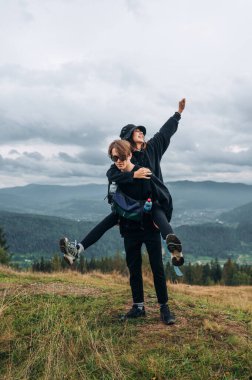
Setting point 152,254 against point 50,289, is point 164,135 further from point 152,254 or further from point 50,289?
point 50,289

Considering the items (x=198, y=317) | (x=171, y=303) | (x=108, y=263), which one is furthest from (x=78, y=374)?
(x=108, y=263)

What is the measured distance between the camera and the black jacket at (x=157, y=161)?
494 centimetres

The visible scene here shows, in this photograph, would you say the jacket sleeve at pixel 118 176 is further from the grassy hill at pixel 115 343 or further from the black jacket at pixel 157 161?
the grassy hill at pixel 115 343

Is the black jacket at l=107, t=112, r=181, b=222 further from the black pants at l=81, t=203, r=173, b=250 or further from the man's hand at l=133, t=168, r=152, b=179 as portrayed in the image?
the black pants at l=81, t=203, r=173, b=250

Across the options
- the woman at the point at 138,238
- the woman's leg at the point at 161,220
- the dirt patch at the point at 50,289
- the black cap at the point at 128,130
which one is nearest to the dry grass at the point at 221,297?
the woman at the point at 138,238

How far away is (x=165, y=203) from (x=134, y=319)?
6.06 feet

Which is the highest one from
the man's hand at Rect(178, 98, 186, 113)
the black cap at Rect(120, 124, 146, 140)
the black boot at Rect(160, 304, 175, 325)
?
the man's hand at Rect(178, 98, 186, 113)

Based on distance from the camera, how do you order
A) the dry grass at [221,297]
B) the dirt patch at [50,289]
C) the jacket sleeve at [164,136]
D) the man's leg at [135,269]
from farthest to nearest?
the dry grass at [221,297] → the dirt patch at [50,289] → the jacket sleeve at [164,136] → the man's leg at [135,269]

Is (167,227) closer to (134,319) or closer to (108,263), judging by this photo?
(134,319)

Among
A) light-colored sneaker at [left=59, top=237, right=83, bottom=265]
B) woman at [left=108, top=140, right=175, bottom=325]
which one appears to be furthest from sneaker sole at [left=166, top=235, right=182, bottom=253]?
light-colored sneaker at [left=59, top=237, right=83, bottom=265]

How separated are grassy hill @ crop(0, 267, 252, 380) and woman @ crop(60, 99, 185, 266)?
3.46 ft

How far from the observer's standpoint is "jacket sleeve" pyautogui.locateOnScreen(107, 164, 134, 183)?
4.83 metres

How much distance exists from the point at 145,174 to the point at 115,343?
7.34 feet

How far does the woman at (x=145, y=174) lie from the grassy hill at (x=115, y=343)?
3.46ft
